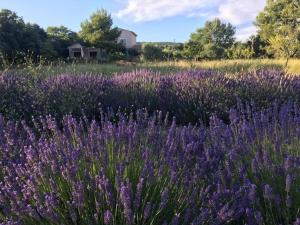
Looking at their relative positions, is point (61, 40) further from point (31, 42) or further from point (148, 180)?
point (148, 180)

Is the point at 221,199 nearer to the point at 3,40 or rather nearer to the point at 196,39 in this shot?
the point at 3,40

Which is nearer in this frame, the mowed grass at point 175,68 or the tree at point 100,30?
the mowed grass at point 175,68

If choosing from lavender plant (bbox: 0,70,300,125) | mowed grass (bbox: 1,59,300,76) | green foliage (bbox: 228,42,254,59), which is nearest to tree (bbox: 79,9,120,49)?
green foliage (bbox: 228,42,254,59)

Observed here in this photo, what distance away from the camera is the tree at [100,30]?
49281mm

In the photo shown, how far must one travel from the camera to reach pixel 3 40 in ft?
102

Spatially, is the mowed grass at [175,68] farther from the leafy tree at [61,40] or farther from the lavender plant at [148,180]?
the leafy tree at [61,40]

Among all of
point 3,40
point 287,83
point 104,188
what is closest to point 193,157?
point 104,188

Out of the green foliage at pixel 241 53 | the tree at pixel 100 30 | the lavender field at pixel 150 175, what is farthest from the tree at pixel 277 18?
the lavender field at pixel 150 175

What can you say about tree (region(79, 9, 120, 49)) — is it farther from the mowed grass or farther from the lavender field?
the lavender field

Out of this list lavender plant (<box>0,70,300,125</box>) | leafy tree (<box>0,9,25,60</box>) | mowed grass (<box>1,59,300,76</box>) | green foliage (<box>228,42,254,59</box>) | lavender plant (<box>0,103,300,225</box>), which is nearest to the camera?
lavender plant (<box>0,103,300,225</box>)

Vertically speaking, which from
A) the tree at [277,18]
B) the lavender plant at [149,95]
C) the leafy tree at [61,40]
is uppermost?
the tree at [277,18]

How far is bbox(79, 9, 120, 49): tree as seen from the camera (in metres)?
49.3

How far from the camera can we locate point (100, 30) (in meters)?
49.3

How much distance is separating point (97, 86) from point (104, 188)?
3.90 metres
